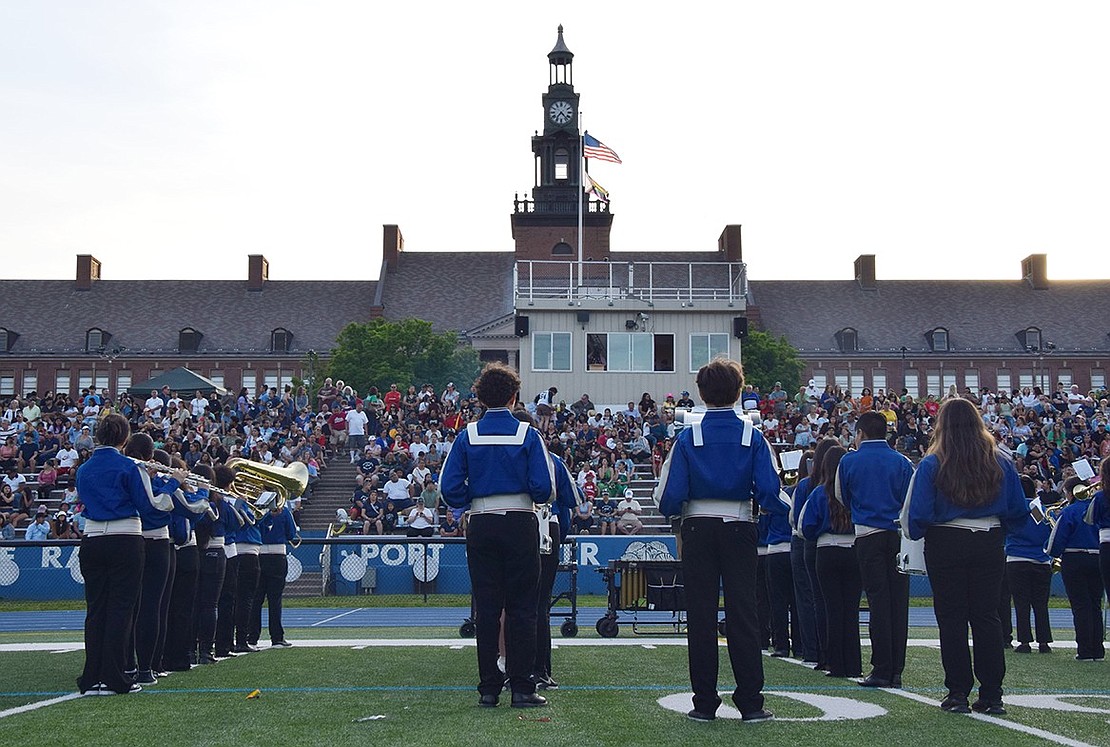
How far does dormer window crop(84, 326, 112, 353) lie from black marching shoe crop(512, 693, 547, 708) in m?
79.1

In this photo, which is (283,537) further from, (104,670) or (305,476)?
(104,670)

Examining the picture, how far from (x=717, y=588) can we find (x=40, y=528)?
22108 millimetres

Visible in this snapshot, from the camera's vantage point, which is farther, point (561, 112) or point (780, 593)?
point (561, 112)

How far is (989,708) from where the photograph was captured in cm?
766

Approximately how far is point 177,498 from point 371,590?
14.0 meters

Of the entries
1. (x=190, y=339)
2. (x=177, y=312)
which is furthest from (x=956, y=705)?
(x=177, y=312)

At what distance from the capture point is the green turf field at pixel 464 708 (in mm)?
6754

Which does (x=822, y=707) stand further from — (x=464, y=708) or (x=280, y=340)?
(x=280, y=340)

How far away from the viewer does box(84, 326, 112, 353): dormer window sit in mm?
81688

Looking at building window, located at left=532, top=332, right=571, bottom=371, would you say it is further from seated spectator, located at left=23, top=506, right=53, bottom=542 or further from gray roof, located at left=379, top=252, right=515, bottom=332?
gray roof, located at left=379, top=252, right=515, bottom=332

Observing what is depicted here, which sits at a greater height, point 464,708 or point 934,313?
point 934,313

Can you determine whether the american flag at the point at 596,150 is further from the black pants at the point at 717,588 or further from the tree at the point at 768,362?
the black pants at the point at 717,588

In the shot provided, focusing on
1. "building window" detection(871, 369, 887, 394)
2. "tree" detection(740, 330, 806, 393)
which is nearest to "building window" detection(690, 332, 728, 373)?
"tree" detection(740, 330, 806, 393)

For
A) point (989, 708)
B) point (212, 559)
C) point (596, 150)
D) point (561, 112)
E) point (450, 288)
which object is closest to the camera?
point (989, 708)
